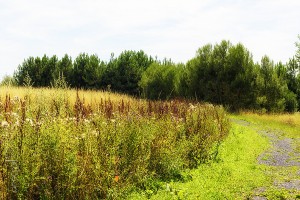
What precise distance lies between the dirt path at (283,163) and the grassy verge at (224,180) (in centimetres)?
25

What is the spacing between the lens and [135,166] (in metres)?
7.26

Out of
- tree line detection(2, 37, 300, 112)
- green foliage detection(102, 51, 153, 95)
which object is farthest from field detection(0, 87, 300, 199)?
green foliage detection(102, 51, 153, 95)

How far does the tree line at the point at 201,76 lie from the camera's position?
32031mm

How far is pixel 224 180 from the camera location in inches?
348

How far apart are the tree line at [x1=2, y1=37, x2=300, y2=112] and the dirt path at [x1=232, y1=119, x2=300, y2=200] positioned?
1001 centimetres

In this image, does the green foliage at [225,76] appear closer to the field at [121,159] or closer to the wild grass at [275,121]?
the wild grass at [275,121]

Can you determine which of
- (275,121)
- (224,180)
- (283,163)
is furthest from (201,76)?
(224,180)

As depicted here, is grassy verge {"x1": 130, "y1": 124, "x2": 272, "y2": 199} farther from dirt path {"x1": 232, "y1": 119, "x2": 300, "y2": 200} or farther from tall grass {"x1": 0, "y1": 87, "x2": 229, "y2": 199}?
tall grass {"x1": 0, "y1": 87, "x2": 229, "y2": 199}

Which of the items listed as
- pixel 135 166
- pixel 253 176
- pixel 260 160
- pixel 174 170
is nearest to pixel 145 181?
pixel 135 166

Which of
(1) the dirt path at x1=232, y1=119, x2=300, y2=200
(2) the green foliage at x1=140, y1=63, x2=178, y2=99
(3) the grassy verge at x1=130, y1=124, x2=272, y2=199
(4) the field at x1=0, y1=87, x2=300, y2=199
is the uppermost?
(2) the green foliage at x1=140, y1=63, x2=178, y2=99

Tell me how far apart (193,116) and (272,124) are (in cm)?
1472

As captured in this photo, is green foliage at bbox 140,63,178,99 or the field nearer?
the field

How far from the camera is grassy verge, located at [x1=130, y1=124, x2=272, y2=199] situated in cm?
735

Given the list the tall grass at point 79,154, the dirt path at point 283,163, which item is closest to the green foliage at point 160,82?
the dirt path at point 283,163
